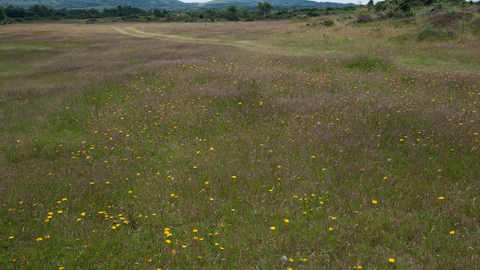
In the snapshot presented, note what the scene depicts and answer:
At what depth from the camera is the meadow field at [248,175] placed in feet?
12.2

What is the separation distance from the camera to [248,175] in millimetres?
5391

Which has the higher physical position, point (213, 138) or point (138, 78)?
point (138, 78)

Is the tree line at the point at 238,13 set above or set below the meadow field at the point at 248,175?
above

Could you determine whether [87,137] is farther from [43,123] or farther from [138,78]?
[138,78]

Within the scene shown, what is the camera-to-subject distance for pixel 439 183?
484 cm

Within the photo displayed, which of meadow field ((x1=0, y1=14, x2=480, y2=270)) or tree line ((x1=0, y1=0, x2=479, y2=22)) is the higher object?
tree line ((x1=0, y1=0, x2=479, y2=22))

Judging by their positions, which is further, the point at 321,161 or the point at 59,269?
the point at 321,161

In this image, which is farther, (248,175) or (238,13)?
(238,13)

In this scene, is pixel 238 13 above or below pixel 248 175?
above

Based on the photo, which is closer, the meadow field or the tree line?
the meadow field

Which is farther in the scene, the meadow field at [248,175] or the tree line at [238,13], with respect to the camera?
the tree line at [238,13]

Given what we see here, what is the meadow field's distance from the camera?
3.72 metres

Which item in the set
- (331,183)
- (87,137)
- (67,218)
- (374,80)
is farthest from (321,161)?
(374,80)

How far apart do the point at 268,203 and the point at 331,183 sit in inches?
47.2
